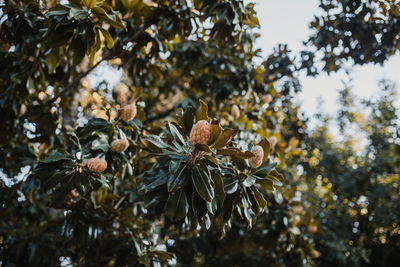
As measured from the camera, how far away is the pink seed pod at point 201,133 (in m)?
1.35

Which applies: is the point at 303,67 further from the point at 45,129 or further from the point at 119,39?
the point at 45,129

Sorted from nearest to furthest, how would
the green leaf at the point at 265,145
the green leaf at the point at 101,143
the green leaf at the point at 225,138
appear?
the green leaf at the point at 225,138 < the green leaf at the point at 265,145 < the green leaf at the point at 101,143

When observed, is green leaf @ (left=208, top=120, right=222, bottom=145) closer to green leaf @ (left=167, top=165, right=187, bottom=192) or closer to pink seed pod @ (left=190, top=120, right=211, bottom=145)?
pink seed pod @ (left=190, top=120, right=211, bottom=145)

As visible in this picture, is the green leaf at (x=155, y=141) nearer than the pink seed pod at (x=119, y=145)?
Yes

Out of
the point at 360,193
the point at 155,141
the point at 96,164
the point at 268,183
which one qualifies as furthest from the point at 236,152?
the point at 360,193

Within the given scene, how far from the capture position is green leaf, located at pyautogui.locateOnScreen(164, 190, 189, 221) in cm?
140

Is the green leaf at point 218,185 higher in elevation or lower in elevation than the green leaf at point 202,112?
lower

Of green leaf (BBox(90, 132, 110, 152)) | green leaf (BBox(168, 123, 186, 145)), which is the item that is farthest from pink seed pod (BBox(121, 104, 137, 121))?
green leaf (BBox(168, 123, 186, 145))

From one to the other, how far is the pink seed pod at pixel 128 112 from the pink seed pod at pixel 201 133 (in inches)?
27.0

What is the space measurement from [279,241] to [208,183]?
230cm

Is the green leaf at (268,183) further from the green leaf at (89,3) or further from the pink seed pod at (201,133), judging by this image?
the green leaf at (89,3)

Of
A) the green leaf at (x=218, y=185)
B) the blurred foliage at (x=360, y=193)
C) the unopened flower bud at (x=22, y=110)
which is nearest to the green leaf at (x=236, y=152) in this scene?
the green leaf at (x=218, y=185)

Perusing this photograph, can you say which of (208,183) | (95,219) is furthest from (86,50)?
(95,219)

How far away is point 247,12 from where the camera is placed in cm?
241
